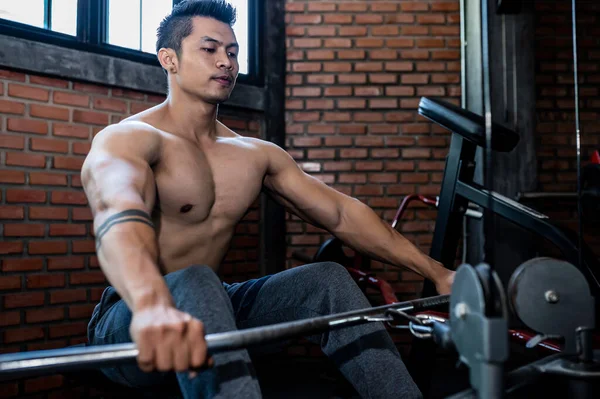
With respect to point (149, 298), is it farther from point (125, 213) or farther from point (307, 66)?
point (307, 66)

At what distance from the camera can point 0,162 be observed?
2.54 metres

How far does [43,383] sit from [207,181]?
4.76 ft

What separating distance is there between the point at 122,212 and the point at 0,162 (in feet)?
5.50

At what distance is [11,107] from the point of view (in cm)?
257

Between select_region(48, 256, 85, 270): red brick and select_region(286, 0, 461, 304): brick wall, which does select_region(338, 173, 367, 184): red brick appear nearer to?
select_region(286, 0, 461, 304): brick wall

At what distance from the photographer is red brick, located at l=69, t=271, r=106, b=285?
2.77 metres

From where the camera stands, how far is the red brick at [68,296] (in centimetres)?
270

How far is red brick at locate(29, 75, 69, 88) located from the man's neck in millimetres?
1015

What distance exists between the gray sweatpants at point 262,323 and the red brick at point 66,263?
125cm

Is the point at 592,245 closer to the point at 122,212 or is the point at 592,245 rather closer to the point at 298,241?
the point at 298,241

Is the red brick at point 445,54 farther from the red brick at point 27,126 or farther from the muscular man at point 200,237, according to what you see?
the red brick at point 27,126

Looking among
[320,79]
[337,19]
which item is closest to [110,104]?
[320,79]

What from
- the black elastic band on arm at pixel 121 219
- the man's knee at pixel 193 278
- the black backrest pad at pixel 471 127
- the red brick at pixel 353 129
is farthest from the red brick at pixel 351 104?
the black elastic band on arm at pixel 121 219

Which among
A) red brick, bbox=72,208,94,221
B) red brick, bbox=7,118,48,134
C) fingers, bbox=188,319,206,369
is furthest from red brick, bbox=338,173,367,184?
fingers, bbox=188,319,206,369
